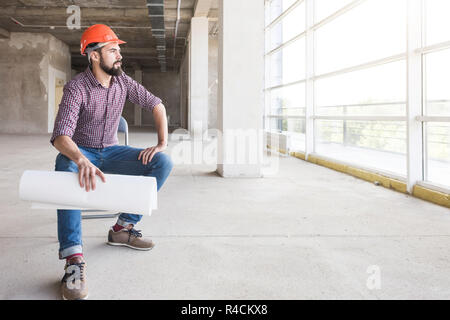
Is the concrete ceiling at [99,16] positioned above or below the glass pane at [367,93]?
above

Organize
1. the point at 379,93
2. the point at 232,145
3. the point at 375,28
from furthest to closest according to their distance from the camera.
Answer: the point at 379,93 < the point at 375,28 < the point at 232,145

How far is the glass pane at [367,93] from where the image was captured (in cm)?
754

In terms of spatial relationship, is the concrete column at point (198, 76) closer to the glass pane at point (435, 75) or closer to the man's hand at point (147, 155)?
the glass pane at point (435, 75)

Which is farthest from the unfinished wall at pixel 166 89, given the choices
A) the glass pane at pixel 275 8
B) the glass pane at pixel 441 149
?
the glass pane at pixel 441 149

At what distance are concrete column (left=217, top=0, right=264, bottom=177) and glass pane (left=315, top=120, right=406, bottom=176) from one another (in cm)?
288

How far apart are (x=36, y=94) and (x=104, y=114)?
15496 millimetres

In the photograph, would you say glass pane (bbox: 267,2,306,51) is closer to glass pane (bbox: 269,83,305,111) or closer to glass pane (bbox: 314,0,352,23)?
glass pane (bbox: 314,0,352,23)

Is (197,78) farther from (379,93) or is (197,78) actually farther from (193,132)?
(379,93)

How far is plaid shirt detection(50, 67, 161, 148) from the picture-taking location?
6.63 ft

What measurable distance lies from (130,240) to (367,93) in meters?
7.63

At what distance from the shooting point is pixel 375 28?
7.16 meters

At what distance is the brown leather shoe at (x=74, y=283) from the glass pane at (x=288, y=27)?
22.6ft
